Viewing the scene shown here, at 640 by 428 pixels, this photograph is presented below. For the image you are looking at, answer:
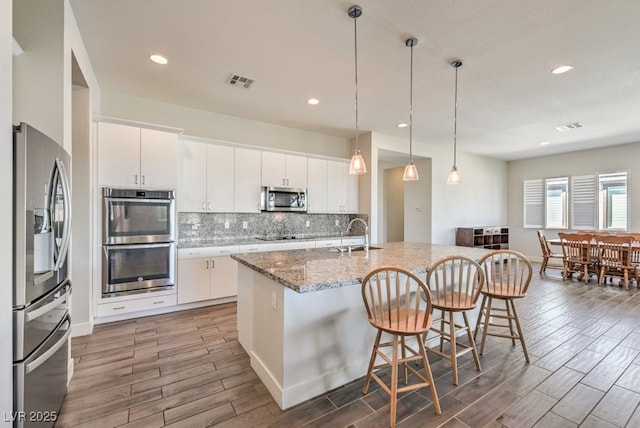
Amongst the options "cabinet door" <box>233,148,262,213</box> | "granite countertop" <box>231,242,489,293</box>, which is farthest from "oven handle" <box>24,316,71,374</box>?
"cabinet door" <box>233,148,262,213</box>

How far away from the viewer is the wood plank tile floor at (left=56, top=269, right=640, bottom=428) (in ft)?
5.98

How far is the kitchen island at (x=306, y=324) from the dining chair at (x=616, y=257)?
497cm

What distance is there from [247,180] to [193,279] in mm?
1674

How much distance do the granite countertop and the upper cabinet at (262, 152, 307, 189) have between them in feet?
6.72

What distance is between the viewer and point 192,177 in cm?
412

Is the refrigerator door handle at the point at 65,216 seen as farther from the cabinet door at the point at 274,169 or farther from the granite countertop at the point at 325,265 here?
the cabinet door at the point at 274,169

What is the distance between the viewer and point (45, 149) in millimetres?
1643

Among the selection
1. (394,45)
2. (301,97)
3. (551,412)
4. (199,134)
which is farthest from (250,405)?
(199,134)

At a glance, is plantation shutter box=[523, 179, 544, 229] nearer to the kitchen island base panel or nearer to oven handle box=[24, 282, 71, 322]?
the kitchen island base panel

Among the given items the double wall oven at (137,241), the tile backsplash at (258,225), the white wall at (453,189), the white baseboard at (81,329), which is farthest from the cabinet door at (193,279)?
the white wall at (453,189)

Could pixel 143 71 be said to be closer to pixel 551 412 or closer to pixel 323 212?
pixel 323 212

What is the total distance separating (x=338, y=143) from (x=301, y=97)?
6.86ft

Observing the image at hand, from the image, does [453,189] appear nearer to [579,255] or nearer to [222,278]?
[579,255]

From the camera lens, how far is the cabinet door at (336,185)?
215 inches
